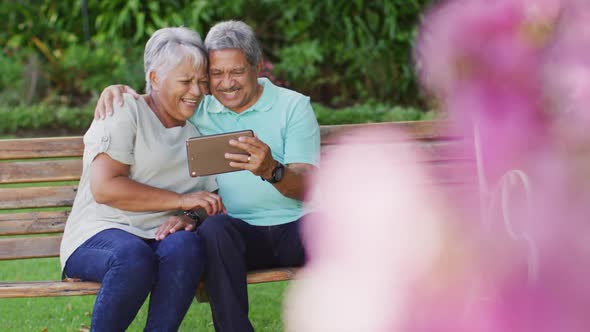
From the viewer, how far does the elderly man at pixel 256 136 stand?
3166 mm

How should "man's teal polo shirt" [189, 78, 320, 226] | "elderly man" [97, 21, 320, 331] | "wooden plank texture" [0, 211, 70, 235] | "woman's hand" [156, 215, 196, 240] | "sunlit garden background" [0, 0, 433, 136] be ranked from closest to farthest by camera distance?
"woman's hand" [156, 215, 196, 240]
"elderly man" [97, 21, 320, 331]
"man's teal polo shirt" [189, 78, 320, 226]
"wooden plank texture" [0, 211, 70, 235]
"sunlit garden background" [0, 0, 433, 136]

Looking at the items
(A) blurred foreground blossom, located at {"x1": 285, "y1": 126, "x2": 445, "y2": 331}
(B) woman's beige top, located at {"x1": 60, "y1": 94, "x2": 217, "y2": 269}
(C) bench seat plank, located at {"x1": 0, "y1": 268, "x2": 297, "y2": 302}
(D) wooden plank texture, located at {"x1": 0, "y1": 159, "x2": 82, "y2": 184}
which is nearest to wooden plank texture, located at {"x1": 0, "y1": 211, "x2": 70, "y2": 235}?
(D) wooden plank texture, located at {"x1": 0, "y1": 159, "x2": 82, "y2": 184}

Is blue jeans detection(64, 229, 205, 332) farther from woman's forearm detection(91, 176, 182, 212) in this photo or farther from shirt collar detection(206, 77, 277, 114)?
shirt collar detection(206, 77, 277, 114)

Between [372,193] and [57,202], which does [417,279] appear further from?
[57,202]

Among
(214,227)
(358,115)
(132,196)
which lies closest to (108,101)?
(132,196)

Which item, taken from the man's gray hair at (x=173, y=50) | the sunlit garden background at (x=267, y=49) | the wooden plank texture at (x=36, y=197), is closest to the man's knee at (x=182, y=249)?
the man's gray hair at (x=173, y=50)

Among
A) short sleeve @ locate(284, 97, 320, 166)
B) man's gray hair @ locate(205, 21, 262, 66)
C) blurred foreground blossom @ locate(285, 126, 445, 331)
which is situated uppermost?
man's gray hair @ locate(205, 21, 262, 66)

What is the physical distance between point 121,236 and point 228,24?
2.99ft

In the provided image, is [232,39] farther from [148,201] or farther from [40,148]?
[40,148]

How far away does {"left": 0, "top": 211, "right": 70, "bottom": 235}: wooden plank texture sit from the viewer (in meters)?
3.59

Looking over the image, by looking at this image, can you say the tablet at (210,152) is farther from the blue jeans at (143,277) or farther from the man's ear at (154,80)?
the man's ear at (154,80)

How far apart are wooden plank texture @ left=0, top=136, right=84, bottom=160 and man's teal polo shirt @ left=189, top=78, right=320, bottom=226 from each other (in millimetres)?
604

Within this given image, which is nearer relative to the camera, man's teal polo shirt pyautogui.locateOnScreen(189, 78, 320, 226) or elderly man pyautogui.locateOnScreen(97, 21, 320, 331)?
elderly man pyautogui.locateOnScreen(97, 21, 320, 331)

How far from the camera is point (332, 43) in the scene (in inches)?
412
